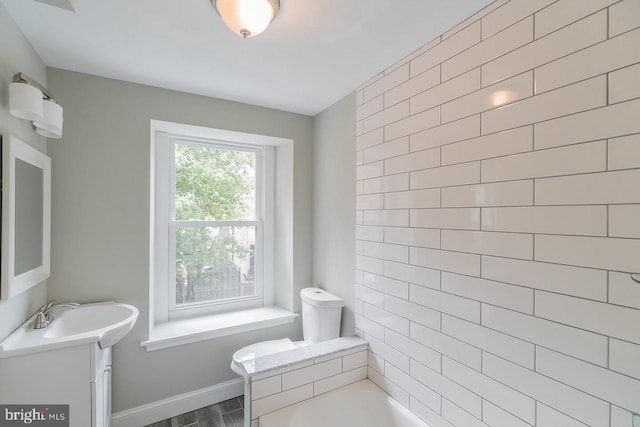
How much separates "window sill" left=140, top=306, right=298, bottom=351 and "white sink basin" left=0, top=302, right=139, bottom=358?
1.15 ft

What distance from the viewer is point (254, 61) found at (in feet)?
5.24

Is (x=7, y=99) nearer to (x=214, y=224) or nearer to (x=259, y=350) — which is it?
(x=214, y=224)

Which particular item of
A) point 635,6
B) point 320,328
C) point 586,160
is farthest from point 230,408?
point 635,6

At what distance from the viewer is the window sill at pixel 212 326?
1957 millimetres

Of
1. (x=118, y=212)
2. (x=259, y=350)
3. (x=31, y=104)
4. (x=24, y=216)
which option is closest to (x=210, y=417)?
(x=259, y=350)

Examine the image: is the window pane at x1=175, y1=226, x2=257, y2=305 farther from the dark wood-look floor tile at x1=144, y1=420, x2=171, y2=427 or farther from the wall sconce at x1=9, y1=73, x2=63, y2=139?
the wall sconce at x1=9, y1=73, x2=63, y2=139

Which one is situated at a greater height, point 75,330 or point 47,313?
point 47,313

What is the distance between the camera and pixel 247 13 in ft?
3.64

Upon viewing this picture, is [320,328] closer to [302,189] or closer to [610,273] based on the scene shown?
[302,189]

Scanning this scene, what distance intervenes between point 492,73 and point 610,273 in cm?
82

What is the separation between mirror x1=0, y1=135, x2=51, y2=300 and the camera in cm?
118

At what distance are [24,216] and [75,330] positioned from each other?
0.69 meters

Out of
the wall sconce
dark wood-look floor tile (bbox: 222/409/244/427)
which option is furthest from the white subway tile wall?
the wall sconce

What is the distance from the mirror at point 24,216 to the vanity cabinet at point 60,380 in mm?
305
